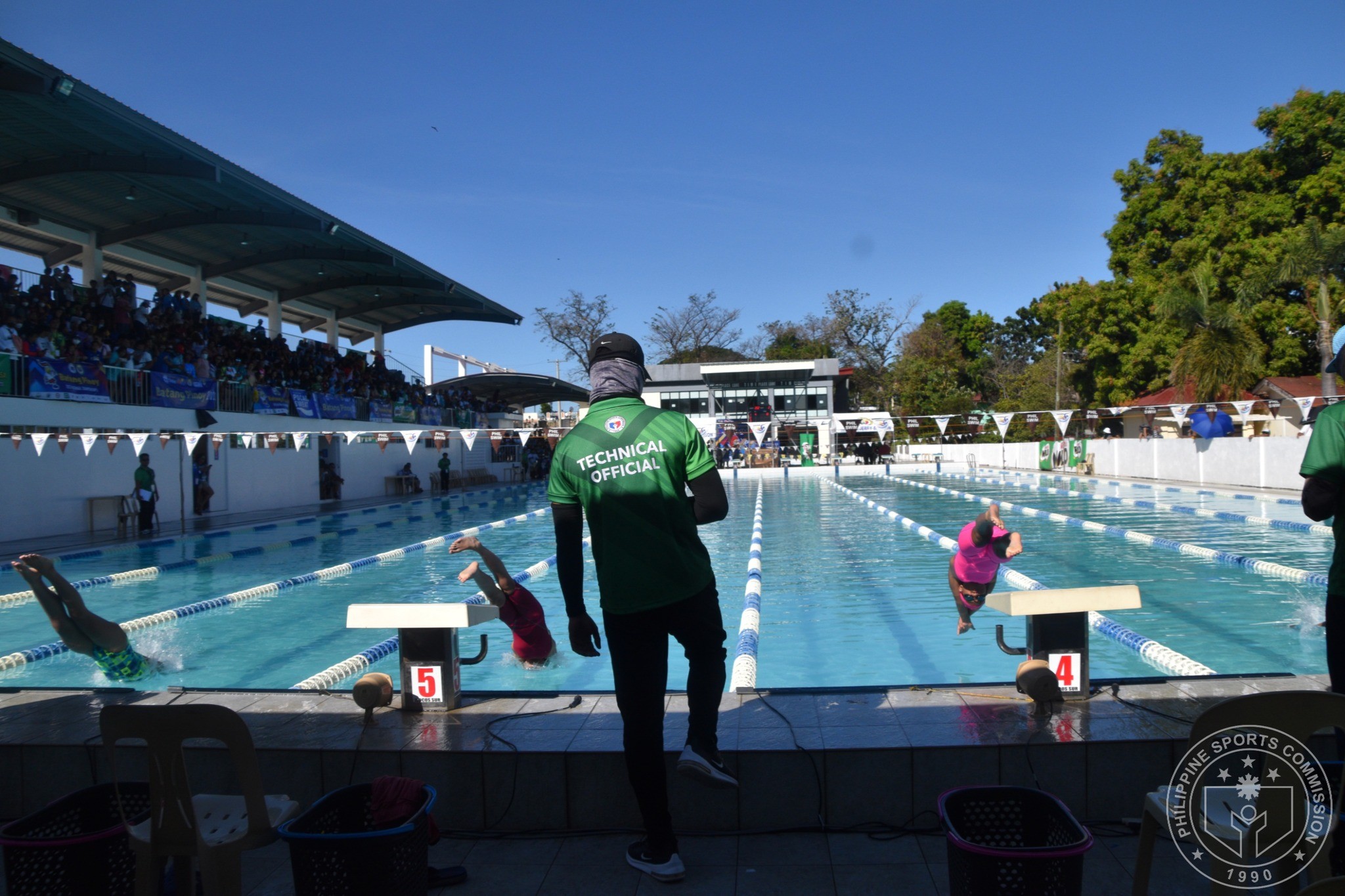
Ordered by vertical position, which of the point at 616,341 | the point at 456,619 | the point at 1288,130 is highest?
the point at 1288,130

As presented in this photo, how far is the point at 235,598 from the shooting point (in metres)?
8.55

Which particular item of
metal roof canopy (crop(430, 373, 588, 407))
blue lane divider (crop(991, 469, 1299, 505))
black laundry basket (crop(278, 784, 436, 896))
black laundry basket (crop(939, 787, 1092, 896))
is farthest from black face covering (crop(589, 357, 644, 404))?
metal roof canopy (crop(430, 373, 588, 407))

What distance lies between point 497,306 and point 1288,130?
24842mm

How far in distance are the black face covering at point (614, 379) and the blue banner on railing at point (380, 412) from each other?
72.5 ft

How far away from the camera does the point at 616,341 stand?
266 centimetres

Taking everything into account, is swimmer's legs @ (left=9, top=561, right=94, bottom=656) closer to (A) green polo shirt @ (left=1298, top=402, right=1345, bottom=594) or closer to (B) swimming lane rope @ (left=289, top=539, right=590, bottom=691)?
(B) swimming lane rope @ (left=289, top=539, right=590, bottom=691)

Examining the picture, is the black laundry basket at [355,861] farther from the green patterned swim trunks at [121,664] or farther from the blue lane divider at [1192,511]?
the blue lane divider at [1192,511]

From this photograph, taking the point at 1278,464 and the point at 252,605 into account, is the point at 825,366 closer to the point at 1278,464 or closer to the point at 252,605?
the point at 1278,464

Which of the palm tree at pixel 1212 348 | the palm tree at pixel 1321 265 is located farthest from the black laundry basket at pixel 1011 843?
the palm tree at pixel 1212 348

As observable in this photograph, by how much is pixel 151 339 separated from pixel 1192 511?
A: 1946cm

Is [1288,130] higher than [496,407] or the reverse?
higher

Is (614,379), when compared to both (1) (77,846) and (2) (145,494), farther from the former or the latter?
(2) (145,494)

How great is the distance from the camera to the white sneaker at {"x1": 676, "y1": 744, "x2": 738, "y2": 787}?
8.14 ft

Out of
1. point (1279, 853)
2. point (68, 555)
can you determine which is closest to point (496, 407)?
point (68, 555)
